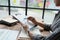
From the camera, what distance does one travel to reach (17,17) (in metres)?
1.66

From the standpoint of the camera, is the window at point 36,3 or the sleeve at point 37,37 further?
the window at point 36,3

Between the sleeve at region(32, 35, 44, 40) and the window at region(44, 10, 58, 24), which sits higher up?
the window at region(44, 10, 58, 24)

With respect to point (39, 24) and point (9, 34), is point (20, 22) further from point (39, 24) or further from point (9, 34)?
point (9, 34)

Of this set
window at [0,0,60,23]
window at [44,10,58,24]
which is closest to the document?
window at [0,0,60,23]

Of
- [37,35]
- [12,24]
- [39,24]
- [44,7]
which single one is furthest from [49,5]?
[37,35]

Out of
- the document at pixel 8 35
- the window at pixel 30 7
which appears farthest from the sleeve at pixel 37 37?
the window at pixel 30 7

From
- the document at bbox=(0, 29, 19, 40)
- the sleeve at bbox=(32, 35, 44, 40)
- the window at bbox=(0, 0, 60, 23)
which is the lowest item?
the sleeve at bbox=(32, 35, 44, 40)

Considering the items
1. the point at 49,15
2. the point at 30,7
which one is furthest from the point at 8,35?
the point at 49,15

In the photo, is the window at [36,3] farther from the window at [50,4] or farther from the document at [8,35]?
the document at [8,35]

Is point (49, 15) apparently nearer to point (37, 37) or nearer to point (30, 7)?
point (30, 7)

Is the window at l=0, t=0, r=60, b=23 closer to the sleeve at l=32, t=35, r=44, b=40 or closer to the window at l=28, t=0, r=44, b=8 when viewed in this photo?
the window at l=28, t=0, r=44, b=8

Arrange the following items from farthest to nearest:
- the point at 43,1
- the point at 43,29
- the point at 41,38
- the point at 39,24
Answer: the point at 43,1 → the point at 39,24 → the point at 43,29 → the point at 41,38

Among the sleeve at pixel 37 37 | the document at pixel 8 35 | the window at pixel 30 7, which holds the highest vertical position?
the window at pixel 30 7

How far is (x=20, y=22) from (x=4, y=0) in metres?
0.83
